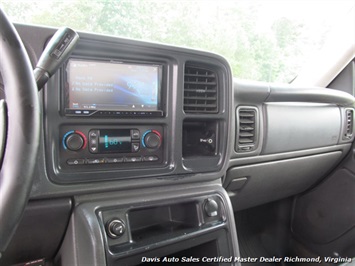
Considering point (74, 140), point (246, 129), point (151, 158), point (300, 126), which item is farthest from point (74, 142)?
point (300, 126)

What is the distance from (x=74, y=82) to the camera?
0.84 meters

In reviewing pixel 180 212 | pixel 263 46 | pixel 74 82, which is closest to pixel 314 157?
pixel 263 46

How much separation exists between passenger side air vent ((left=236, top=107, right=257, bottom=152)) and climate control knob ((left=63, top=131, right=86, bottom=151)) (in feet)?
2.15

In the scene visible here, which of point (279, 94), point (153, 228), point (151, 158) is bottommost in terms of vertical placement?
point (153, 228)

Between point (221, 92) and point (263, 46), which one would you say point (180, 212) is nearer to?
point (221, 92)

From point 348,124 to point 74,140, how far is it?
160cm

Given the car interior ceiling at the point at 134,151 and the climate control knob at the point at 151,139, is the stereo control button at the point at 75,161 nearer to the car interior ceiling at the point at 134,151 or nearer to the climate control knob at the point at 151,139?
the car interior ceiling at the point at 134,151

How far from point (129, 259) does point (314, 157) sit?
122 cm

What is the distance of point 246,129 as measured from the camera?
4.33ft

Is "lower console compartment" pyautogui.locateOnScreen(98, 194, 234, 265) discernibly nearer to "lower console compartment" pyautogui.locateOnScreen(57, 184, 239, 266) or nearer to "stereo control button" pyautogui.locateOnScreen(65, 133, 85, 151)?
"lower console compartment" pyautogui.locateOnScreen(57, 184, 239, 266)

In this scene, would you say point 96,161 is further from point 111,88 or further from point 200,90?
point 200,90

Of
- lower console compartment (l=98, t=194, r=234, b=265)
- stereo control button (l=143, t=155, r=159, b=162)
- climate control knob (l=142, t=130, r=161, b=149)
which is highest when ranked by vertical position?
climate control knob (l=142, t=130, r=161, b=149)

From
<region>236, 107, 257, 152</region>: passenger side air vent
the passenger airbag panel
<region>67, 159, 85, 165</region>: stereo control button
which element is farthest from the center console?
the passenger airbag panel

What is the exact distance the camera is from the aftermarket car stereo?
0.84 m
